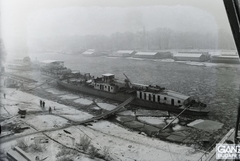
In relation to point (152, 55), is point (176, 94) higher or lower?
lower

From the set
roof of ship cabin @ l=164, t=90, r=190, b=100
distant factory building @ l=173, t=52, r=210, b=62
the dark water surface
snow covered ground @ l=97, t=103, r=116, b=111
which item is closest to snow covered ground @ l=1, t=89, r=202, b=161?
snow covered ground @ l=97, t=103, r=116, b=111

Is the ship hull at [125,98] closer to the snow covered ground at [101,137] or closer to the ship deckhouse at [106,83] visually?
the ship deckhouse at [106,83]

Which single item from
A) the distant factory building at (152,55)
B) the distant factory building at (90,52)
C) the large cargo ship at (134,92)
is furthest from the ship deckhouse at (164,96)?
the distant factory building at (90,52)

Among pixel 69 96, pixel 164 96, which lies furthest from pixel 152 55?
pixel 69 96

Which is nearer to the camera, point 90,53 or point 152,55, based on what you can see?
point 152,55

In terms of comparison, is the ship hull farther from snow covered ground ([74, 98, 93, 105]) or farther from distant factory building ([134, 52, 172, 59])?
distant factory building ([134, 52, 172, 59])

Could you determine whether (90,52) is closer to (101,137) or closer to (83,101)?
(83,101)
